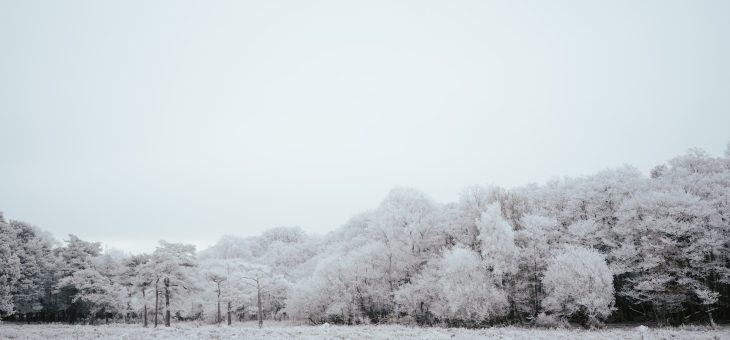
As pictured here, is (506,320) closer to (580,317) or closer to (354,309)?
(580,317)

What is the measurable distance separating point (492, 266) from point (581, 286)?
25.8ft

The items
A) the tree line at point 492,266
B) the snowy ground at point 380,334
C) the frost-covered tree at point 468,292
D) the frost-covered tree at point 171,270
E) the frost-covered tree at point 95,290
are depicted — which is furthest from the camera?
the frost-covered tree at point 95,290

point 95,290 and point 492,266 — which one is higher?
point 95,290

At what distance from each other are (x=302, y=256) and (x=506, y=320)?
5639 cm

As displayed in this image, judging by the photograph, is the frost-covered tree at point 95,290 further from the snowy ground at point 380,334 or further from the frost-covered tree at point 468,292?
the frost-covered tree at point 468,292

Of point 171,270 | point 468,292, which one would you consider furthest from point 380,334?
point 171,270

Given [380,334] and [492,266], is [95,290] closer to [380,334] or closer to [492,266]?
[380,334]

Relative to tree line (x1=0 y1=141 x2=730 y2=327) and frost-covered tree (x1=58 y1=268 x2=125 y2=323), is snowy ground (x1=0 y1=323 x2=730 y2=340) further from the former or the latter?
frost-covered tree (x1=58 y1=268 x2=125 y2=323)

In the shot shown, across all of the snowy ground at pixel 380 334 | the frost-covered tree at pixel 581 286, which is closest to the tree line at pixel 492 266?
the frost-covered tree at pixel 581 286

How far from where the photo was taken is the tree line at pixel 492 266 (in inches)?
1348

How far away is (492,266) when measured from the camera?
128 feet

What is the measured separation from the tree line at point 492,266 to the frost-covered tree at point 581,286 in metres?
0.11

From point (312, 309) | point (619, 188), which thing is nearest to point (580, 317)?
point (619, 188)

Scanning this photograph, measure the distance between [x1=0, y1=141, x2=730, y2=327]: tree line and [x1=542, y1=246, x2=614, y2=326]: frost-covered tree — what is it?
0.11m
